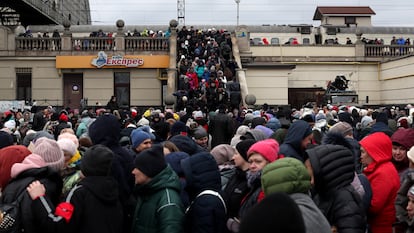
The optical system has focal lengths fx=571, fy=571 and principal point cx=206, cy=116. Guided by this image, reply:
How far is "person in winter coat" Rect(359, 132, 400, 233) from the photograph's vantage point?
Result: 6469 millimetres

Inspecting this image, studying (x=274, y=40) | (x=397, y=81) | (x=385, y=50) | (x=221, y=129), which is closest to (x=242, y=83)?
(x=397, y=81)

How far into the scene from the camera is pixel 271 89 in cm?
3956

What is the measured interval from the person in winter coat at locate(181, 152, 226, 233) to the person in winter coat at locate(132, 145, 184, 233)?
144 mm

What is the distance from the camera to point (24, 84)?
3819 cm

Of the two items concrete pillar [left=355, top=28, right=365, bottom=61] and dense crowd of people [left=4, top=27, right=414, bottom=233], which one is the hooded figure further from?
concrete pillar [left=355, top=28, right=365, bottom=61]

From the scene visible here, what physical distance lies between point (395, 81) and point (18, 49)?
84.1 feet

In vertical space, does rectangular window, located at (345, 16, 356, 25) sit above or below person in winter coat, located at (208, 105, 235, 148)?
above

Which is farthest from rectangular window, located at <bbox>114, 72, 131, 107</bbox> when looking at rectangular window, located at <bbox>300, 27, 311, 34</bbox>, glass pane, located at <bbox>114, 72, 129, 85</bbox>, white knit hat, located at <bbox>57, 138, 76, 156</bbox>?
white knit hat, located at <bbox>57, 138, 76, 156</bbox>

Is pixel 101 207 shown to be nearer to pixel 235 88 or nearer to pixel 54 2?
pixel 235 88

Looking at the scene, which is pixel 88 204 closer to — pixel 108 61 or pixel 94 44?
pixel 108 61

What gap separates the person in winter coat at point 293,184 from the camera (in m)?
4.54

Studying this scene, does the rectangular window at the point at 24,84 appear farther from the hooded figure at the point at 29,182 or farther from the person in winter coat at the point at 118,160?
the hooded figure at the point at 29,182

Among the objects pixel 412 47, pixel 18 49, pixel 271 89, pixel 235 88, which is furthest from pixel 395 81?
pixel 18 49

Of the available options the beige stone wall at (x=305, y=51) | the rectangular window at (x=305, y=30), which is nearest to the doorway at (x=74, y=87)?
the beige stone wall at (x=305, y=51)
